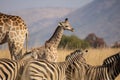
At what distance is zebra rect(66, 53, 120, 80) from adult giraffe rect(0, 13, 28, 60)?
3.85 m

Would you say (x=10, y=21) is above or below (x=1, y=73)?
above

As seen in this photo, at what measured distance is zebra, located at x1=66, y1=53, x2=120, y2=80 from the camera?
8.39 m

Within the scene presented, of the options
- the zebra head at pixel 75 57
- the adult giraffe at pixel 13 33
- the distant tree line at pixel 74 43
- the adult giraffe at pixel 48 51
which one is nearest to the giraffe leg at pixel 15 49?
the adult giraffe at pixel 13 33

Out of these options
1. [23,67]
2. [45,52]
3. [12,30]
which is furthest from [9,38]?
[23,67]

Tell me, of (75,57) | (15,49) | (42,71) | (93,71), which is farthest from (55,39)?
(42,71)

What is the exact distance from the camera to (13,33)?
41.8 ft

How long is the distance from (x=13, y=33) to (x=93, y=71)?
471 cm

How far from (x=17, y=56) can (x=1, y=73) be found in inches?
195

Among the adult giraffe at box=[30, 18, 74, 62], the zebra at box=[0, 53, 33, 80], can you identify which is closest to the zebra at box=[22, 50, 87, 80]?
the zebra at box=[0, 53, 33, 80]

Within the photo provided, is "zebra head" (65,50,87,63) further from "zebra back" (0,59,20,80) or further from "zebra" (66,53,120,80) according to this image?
"zebra back" (0,59,20,80)

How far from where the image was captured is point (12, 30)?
12922 mm

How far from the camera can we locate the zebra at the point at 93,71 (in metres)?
8.39

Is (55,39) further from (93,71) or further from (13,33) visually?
(93,71)

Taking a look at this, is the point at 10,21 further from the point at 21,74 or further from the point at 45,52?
the point at 21,74
